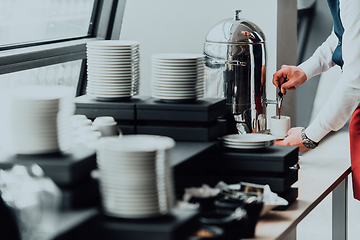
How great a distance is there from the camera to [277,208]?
1.46 metres

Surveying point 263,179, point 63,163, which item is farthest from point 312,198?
point 63,163

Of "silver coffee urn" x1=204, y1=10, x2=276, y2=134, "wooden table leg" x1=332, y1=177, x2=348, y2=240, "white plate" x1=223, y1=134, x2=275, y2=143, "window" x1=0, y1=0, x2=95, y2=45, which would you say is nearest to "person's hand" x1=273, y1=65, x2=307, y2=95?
"silver coffee urn" x1=204, y1=10, x2=276, y2=134

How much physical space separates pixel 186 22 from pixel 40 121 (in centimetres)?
179

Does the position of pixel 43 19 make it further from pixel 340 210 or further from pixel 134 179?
pixel 134 179

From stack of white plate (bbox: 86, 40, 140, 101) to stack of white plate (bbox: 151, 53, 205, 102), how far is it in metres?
0.10

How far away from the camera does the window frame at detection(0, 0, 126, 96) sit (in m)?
2.15

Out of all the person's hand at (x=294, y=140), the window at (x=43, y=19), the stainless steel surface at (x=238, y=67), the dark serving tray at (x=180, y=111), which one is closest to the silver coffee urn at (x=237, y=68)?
the stainless steel surface at (x=238, y=67)

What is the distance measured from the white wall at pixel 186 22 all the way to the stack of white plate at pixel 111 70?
3.73ft

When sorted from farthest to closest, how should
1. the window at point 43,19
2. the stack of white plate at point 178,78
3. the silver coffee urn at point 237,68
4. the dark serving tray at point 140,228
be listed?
the window at point 43,19
the silver coffee urn at point 237,68
the stack of white plate at point 178,78
the dark serving tray at point 140,228

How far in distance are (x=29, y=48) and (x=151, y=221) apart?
152 cm

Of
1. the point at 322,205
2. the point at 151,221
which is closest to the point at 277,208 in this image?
the point at 151,221

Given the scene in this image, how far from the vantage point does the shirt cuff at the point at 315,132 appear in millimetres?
2010

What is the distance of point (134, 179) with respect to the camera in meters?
1.00

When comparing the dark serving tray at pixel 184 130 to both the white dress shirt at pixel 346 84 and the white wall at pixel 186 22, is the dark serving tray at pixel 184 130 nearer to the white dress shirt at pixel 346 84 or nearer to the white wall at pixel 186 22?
the white dress shirt at pixel 346 84
